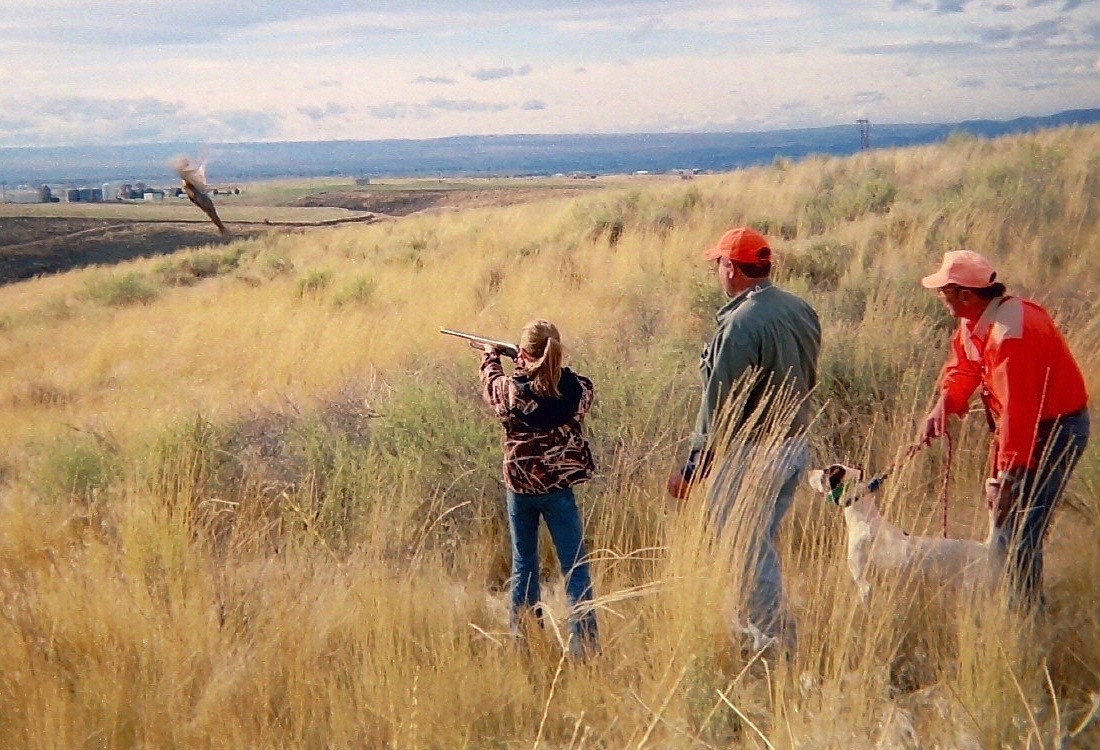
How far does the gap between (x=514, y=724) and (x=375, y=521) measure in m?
1.29

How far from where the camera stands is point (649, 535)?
4895 mm

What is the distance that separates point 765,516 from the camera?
371 centimetres

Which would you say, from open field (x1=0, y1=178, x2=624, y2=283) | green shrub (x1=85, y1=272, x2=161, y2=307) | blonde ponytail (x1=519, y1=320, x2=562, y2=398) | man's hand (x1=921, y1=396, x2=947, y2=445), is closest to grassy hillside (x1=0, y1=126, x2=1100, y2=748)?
man's hand (x1=921, y1=396, x2=947, y2=445)

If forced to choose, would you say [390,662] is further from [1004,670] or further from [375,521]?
[1004,670]

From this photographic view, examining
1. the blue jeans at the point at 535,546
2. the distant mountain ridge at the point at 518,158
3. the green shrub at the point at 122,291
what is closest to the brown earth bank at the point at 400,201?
the distant mountain ridge at the point at 518,158

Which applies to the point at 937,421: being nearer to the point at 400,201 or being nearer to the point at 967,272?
the point at 967,272

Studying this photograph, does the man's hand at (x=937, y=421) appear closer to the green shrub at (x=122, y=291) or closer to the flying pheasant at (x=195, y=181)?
the flying pheasant at (x=195, y=181)

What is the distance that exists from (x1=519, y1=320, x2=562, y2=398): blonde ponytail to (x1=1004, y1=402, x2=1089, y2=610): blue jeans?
184 centimetres

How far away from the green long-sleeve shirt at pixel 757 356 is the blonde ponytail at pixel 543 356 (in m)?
0.64

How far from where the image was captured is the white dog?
358cm

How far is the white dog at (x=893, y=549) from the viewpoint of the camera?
3.58 m

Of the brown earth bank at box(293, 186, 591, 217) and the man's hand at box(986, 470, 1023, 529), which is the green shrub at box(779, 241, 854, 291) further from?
the brown earth bank at box(293, 186, 591, 217)

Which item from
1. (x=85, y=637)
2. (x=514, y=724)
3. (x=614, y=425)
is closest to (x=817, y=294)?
(x=614, y=425)

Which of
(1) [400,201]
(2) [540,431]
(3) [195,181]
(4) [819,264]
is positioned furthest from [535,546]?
(1) [400,201]
